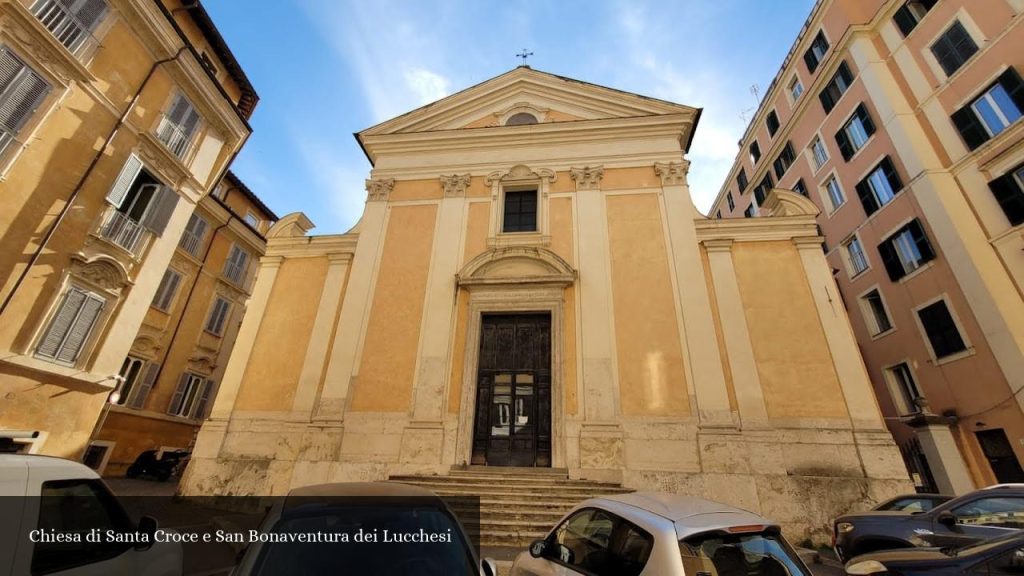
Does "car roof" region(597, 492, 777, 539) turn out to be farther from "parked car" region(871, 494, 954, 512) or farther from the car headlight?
"parked car" region(871, 494, 954, 512)

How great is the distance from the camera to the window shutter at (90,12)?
946 centimetres

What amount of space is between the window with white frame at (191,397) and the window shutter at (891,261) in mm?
26944

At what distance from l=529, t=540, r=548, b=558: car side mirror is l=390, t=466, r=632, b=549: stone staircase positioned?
11.3 feet

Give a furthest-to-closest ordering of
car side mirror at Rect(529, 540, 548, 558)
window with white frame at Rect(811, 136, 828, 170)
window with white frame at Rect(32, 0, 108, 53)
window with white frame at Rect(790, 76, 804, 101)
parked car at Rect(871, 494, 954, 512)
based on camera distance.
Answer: window with white frame at Rect(790, 76, 804, 101) < window with white frame at Rect(811, 136, 828, 170) < window with white frame at Rect(32, 0, 108, 53) < parked car at Rect(871, 494, 954, 512) < car side mirror at Rect(529, 540, 548, 558)

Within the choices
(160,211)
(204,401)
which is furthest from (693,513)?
(204,401)

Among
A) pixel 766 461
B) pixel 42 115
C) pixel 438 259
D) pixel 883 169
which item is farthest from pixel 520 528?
pixel 883 169

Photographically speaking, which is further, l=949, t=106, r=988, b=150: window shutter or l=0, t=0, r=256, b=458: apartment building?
l=949, t=106, r=988, b=150: window shutter

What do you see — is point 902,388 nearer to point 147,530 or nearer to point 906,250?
point 906,250

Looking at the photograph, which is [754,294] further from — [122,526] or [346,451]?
[122,526]

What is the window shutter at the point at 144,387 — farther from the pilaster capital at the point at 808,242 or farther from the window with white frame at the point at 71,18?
the pilaster capital at the point at 808,242

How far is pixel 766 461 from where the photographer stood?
838 cm

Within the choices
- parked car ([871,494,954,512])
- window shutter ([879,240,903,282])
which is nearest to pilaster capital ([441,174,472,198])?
parked car ([871,494,954,512])

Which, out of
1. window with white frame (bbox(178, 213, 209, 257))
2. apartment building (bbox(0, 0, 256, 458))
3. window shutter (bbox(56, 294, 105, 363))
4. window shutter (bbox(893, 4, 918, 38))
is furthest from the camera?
window with white frame (bbox(178, 213, 209, 257))

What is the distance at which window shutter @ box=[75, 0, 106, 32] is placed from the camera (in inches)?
372
